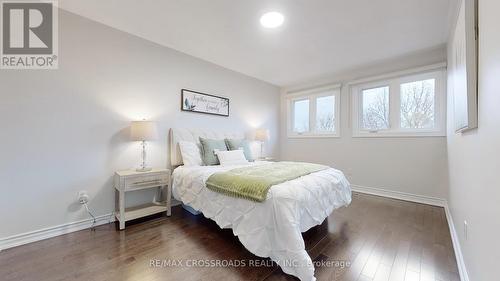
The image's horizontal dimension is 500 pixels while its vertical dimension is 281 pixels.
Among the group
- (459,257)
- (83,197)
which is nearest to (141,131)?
(83,197)

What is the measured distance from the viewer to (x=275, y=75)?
13.8ft

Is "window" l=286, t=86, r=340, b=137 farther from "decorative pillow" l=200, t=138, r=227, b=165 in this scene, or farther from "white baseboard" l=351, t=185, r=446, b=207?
"decorative pillow" l=200, t=138, r=227, b=165

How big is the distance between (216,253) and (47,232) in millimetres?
1777

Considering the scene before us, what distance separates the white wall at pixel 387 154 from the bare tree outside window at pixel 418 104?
0.88ft

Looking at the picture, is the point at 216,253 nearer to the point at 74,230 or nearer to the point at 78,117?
the point at 74,230

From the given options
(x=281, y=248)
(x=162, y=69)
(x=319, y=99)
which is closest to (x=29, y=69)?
(x=162, y=69)

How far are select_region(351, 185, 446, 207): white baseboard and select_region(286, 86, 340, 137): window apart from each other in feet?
3.68

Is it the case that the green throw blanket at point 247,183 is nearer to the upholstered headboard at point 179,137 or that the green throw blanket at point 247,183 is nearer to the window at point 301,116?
the upholstered headboard at point 179,137

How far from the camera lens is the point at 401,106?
335 centimetres

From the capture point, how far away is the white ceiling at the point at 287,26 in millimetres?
2043

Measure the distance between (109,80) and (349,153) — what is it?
4.00 meters

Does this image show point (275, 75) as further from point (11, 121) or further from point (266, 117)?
point (11, 121)

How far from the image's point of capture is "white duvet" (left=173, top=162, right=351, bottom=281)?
142 cm

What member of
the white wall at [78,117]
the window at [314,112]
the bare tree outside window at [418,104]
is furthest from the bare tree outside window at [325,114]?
the white wall at [78,117]
